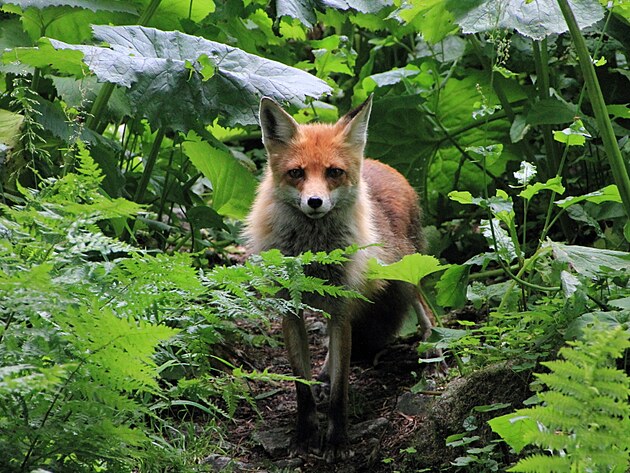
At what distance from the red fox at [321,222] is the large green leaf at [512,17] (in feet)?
3.45

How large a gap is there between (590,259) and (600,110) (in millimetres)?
674

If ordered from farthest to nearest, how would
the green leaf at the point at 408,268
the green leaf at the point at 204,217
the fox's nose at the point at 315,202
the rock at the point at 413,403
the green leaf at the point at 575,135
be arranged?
the green leaf at the point at 204,217
the rock at the point at 413,403
the fox's nose at the point at 315,202
the green leaf at the point at 408,268
the green leaf at the point at 575,135

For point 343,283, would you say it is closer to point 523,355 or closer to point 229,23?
point 523,355

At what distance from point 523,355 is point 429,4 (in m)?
1.88

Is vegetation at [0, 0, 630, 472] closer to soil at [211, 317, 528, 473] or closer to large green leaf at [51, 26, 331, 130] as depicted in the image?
large green leaf at [51, 26, 331, 130]

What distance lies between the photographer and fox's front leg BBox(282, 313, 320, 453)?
15.5 ft

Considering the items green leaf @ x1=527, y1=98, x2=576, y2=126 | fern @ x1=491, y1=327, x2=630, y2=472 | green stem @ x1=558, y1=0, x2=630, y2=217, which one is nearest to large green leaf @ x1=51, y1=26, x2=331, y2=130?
green stem @ x1=558, y1=0, x2=630, y2=217

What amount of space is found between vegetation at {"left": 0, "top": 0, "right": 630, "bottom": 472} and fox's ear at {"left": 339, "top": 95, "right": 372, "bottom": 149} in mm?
408

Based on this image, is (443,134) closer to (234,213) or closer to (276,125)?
(234,213)

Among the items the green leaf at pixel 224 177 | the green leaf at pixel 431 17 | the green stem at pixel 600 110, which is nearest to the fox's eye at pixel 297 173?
the green leaf at pixel 224 177

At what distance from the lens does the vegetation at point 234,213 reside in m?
2.57

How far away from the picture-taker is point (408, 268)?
4.36 metres

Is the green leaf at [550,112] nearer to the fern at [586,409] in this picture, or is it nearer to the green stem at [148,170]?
the green stem at [148,170]

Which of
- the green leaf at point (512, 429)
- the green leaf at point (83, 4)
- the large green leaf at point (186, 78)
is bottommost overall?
the green leaf at point (512, 429)
